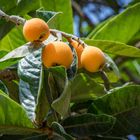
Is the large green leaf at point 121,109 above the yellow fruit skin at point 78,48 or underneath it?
underneath

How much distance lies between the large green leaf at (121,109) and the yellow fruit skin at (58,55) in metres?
0.17

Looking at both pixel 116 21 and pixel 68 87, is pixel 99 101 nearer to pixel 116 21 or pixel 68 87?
pixel 68 87

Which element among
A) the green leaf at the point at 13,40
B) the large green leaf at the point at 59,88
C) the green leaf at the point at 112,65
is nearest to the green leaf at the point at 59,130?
the large green leaf at the point at 59,88

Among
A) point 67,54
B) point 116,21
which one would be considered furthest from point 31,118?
point 116,21

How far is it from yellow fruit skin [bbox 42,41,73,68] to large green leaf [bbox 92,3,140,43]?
0.50 m

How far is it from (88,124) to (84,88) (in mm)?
195

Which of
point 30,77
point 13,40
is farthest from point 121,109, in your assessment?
point 13,40

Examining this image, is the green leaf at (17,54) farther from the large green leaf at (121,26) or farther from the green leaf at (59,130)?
the large green leaf at (121,26)

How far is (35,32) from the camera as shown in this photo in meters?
1.03

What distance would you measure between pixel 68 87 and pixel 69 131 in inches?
5.8

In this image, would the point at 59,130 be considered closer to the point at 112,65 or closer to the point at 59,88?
the point at 59,88

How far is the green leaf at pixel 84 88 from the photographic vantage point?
125cm

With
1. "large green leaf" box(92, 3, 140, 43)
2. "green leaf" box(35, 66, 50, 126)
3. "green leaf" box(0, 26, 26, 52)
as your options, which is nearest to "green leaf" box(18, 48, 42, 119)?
"green leaf" box(35, 66, 50, 126)

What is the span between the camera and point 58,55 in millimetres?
982
